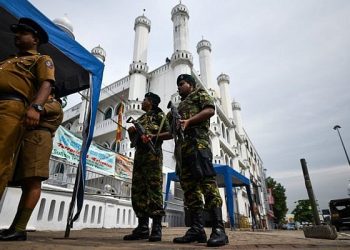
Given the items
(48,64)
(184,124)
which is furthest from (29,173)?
(184,124)

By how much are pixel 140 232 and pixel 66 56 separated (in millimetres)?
2941

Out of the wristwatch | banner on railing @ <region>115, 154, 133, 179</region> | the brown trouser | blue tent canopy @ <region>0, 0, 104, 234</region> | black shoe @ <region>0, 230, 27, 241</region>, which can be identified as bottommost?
black shoe @ <region>0, 230, 27, 241</region>

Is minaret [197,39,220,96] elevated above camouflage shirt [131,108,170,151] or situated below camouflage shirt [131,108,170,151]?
above

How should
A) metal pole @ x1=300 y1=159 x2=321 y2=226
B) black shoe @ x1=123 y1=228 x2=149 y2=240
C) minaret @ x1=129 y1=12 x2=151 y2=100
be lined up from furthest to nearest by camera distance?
minaret @ x1=129 y1=12 x2=151 y2=100, metal pole @ x1=300 y1=159 x2=321 y2=226, black shoe @ x1=123 y1=228 x2=149 y2=240

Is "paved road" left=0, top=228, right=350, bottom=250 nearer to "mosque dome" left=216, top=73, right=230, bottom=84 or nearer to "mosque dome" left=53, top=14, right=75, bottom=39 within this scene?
"mosque dome" left=53, top=14, right=75, bottom=39

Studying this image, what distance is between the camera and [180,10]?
1759 centimetres

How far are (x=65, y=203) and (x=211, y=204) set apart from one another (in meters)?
3.86

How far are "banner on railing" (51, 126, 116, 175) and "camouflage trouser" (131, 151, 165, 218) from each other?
3.53 meters

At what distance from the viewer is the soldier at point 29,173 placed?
1.91 metres

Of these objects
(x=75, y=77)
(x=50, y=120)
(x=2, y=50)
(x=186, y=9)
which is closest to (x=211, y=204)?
(x=50, y=120)

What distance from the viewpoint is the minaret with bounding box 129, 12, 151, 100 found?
1547 centimetres

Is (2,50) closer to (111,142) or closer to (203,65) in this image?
(111,142)

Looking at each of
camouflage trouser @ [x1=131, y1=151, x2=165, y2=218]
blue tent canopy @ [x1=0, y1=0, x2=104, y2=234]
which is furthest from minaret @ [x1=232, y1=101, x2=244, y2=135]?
camouflage trouser @ [x1=131, y1=151, x2=165, y2=218]

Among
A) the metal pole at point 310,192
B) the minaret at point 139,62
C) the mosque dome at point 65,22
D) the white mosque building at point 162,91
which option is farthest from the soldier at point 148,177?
the minaret at point 139,62
